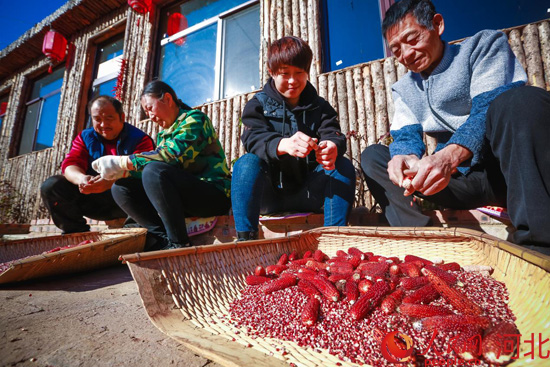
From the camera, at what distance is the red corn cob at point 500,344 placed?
0.68 meters

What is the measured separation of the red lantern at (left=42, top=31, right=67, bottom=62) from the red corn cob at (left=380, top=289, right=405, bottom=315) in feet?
31.2

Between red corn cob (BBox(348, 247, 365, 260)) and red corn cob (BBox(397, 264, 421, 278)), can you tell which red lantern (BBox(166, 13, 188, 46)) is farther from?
red corn cob (BBox(397, 264, 421, 278))

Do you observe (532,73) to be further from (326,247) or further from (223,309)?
(223,309)

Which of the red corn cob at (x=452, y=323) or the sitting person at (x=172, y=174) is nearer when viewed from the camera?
the red corn cob at (x=452, y=323)

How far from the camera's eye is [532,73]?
279 cm

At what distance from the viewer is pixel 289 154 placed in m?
1.91

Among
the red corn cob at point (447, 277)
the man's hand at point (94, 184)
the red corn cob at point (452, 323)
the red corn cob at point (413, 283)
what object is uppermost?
the man's hand at point (94, 184)

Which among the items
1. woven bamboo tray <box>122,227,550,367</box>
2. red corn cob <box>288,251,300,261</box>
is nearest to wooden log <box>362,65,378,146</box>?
woven bamboo tray <box>122,227,550,367</box>

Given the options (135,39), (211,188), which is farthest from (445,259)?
(135,39)

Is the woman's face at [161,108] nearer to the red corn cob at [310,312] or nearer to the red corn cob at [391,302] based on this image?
the red corn cob at [310,312]

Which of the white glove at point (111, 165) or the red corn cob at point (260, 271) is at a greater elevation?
the white glove at point (111, 165)

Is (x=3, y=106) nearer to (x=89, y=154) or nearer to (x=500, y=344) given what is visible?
(x=89, y=154)

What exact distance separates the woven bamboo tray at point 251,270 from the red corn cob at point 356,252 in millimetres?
88

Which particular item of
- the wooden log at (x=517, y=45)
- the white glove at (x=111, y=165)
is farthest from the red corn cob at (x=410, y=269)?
the wooden log at (x=517, y=45)
